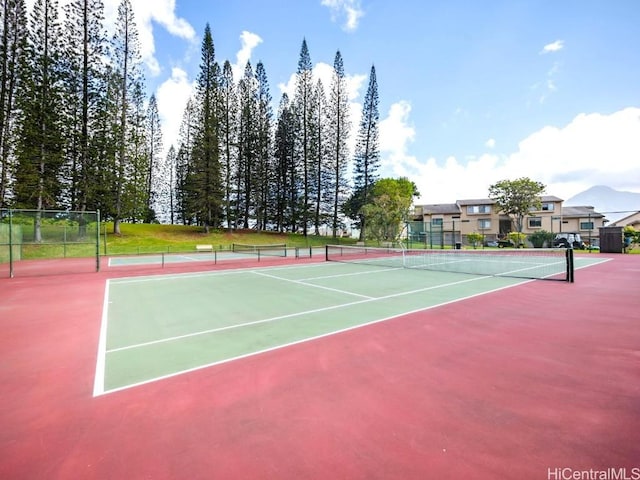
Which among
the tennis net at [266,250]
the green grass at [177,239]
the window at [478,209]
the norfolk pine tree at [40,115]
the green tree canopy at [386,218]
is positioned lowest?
the tennis net at [266,250]

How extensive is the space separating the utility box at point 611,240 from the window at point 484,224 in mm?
25417

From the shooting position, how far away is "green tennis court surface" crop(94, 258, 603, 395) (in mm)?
4320

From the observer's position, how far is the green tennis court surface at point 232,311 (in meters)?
4.32

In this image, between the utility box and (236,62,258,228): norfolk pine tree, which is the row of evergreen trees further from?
the utility box

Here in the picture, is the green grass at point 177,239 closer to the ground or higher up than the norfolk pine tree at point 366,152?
closer to the ground

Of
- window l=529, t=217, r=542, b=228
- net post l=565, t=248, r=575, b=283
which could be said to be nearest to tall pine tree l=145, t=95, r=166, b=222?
net post l=565, t=248, r=575, b=283

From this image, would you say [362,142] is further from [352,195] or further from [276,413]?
[276,413]

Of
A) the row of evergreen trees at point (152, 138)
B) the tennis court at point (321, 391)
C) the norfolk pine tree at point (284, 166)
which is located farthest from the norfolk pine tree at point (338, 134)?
the tennis court at point (321, 391)

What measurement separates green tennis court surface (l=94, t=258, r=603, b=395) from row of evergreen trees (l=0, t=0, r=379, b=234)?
20.4 metres

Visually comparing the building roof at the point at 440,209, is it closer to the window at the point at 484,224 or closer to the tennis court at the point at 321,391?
the window at the point at 484,224

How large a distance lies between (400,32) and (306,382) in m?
20.3

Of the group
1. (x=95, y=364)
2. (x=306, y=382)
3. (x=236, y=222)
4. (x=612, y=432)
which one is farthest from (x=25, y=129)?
(x=612, y=432)

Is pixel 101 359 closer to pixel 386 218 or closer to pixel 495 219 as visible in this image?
pixel 386 218

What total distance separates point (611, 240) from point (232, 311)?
89.4 ft
